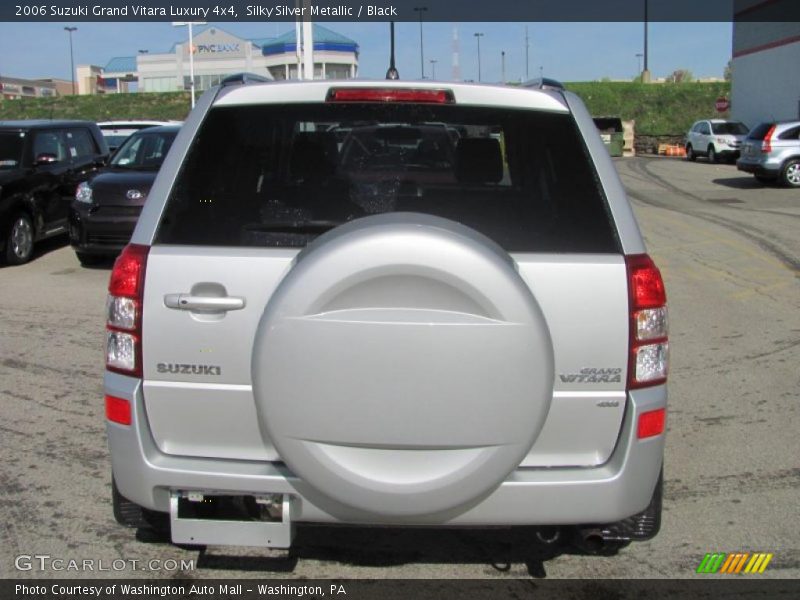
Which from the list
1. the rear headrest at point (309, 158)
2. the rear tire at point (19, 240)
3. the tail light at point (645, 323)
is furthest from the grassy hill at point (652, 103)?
the tail light at point (645, 323)

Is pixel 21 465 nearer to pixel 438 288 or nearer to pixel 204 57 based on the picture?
pixel 438 288

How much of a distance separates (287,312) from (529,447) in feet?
2.88

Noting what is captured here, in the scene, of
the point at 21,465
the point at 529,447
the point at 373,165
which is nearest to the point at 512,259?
the point at 529,447

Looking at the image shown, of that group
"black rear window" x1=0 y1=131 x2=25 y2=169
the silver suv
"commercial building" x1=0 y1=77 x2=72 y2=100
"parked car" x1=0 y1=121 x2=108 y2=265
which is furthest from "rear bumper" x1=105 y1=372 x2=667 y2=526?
"commercial building" x1=0 y1=77 x2=72 y2=100

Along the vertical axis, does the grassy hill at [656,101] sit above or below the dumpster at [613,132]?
above

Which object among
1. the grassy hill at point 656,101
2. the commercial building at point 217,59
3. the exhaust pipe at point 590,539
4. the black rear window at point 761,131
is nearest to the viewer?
the exhaust pipe at point 590,539

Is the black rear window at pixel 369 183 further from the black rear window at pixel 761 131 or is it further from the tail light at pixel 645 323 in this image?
the black rear window at pixel 761 131

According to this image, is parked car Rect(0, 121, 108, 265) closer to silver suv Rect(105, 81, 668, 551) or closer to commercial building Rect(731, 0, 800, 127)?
silver suv Rect(105, 81, 668, 551)

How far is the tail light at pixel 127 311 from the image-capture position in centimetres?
288

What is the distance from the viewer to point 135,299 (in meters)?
2.88

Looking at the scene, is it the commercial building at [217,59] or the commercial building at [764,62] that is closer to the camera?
the commercial building at [764,62]

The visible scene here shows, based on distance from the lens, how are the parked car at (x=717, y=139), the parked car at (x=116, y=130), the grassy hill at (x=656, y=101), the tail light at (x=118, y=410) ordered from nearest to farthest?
the tail light at (x=118, y=410)
the parked car at (x=116, y=130)
the parked car at (x=717, y=139)
the grassy hill at (x=656, y=101)

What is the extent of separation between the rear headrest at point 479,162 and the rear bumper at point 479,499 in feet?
4.35

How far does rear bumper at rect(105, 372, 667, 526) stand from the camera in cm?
281
